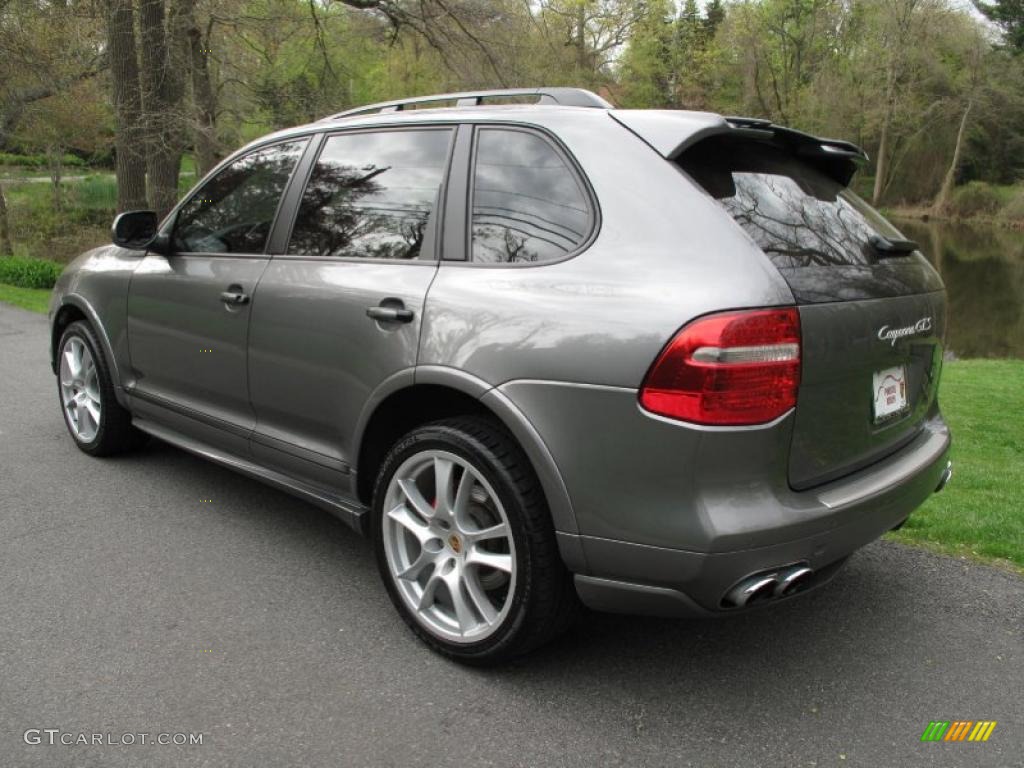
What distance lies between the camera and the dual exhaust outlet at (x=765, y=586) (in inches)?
93.0

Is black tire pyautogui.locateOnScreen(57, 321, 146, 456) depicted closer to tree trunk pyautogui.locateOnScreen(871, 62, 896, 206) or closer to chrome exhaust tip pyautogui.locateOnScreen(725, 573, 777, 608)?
chrome exhaust tip pyautogui.locateOnScreen(725, 573, 777, 608)

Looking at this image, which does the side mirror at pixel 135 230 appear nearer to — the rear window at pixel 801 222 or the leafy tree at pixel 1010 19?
the rear window at pixel 801 222

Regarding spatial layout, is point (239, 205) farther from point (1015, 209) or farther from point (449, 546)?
point (1015, 209)

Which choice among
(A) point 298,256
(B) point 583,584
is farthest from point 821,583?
(A) point 298,256

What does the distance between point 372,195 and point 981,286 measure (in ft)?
80.6

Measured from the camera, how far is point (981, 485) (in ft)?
17.0

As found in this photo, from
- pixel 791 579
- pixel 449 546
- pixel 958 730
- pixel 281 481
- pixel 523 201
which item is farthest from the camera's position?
pixel 281 481

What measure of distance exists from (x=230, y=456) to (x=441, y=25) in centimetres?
1347

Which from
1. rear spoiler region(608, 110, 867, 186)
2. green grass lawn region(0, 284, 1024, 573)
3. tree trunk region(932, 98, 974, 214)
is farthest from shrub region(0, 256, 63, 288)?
tree trunk region(932, 98, 974, 214)

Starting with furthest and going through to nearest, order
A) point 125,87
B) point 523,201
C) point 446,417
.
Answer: point 125,87 → point 446,417 → point 523,201

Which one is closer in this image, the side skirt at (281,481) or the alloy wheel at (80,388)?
the side skirt at (281,481)

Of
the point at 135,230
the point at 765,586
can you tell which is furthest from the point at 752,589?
the point at 135,230

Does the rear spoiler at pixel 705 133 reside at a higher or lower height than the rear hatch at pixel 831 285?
higher

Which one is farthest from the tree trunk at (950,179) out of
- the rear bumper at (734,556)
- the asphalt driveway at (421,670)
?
the rear bumper at (734,556)
